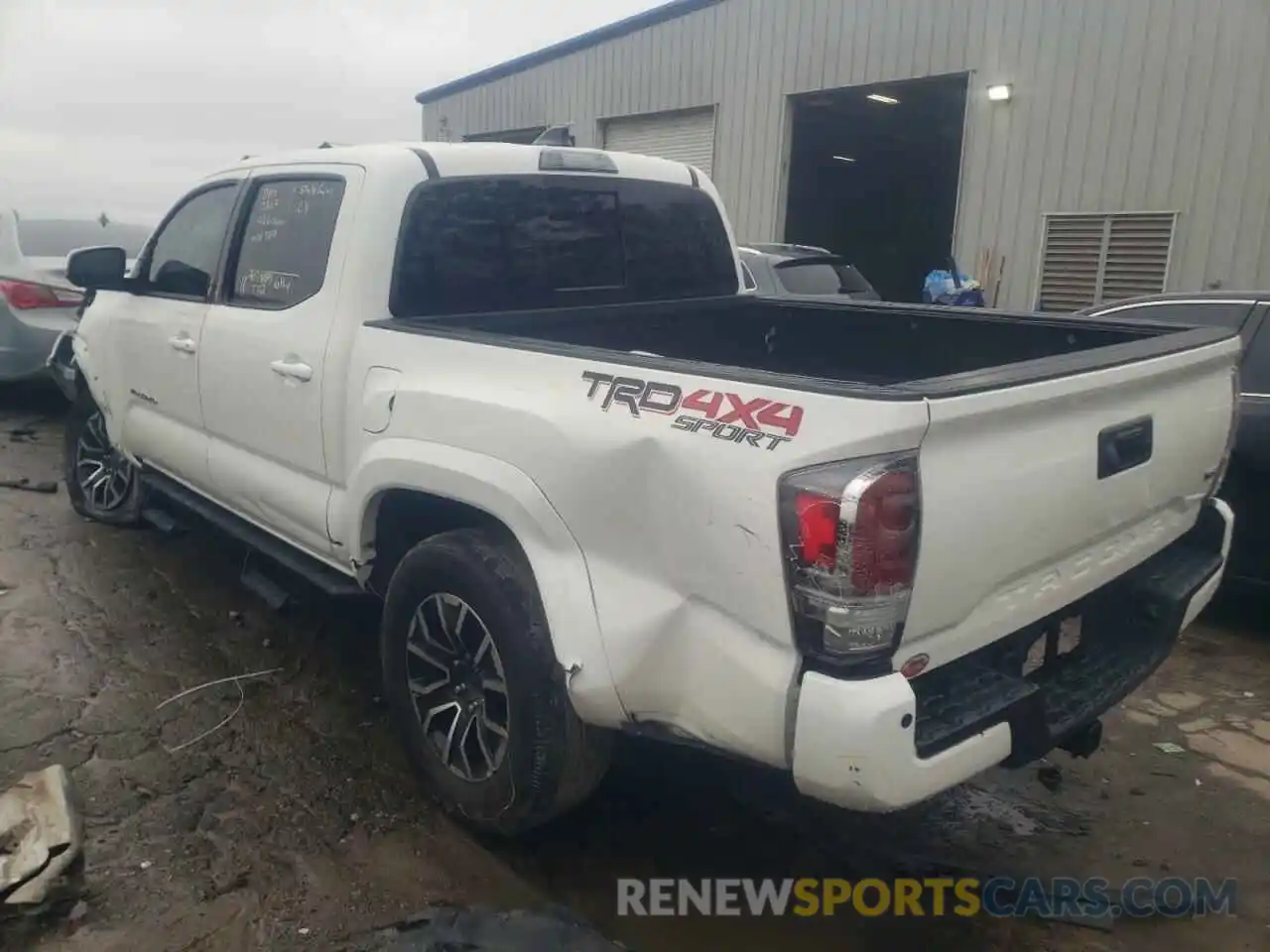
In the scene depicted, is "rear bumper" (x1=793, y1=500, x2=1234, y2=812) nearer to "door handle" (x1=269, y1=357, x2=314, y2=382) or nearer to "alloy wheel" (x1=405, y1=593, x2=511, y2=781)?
"alloy wheel" (x1=405, y1=593, x2=511, y2=781)

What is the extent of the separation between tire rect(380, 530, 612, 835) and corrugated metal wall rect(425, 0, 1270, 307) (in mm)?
8895

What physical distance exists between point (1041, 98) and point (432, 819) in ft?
32.6

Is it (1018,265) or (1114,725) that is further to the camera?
(1018,265)

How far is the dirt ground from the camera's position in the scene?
2.81 meters

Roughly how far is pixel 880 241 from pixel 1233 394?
735 inches

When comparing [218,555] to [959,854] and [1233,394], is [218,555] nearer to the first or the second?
[959,854]

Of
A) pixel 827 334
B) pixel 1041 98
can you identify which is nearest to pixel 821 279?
pixel 827 334

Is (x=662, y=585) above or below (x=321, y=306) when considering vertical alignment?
below

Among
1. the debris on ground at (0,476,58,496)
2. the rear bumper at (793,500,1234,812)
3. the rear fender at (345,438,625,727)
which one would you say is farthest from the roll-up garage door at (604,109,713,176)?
the rear bumper at (793,500,1234,812)

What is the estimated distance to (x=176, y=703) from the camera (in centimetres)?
402

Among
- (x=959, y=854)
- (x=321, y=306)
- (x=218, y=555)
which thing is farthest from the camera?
(x=218, y=555)

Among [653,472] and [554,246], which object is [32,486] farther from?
[653,472]

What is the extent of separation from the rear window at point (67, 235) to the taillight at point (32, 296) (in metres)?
0.41

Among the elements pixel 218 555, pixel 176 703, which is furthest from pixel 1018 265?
pixel 176 703
